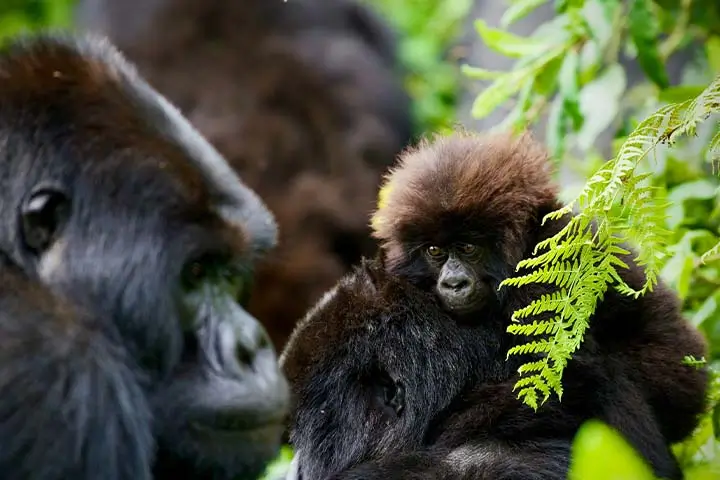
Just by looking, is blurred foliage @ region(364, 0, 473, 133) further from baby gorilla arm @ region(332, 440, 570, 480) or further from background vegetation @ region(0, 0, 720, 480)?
baby gorilla arm @ region(332, 440, 570, 480)

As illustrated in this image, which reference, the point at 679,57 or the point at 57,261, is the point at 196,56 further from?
the point at 57,261

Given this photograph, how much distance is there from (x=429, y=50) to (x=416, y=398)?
4.62 meters

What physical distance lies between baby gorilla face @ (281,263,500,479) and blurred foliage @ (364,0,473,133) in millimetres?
3267

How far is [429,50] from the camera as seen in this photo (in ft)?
22.7

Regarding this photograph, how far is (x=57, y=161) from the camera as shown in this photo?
85.2 inches

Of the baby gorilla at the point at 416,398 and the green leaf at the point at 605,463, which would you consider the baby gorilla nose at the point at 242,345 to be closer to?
the baby gorilla at the point at 416,398

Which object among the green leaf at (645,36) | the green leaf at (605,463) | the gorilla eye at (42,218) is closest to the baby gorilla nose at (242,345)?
the gorilla eye at (42,218)

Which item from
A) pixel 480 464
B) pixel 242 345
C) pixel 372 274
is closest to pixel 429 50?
pixel 372 274

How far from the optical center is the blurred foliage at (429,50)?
6.36 m

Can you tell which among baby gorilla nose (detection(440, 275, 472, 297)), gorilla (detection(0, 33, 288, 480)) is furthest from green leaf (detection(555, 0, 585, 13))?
gorilla (detection(0, 33, 288, 480))

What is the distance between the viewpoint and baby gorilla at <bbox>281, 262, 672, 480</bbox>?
2.47m

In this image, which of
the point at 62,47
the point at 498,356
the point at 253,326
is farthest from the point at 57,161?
the point at 498,356

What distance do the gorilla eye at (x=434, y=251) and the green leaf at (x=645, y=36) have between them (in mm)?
973

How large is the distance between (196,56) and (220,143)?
61 cm
